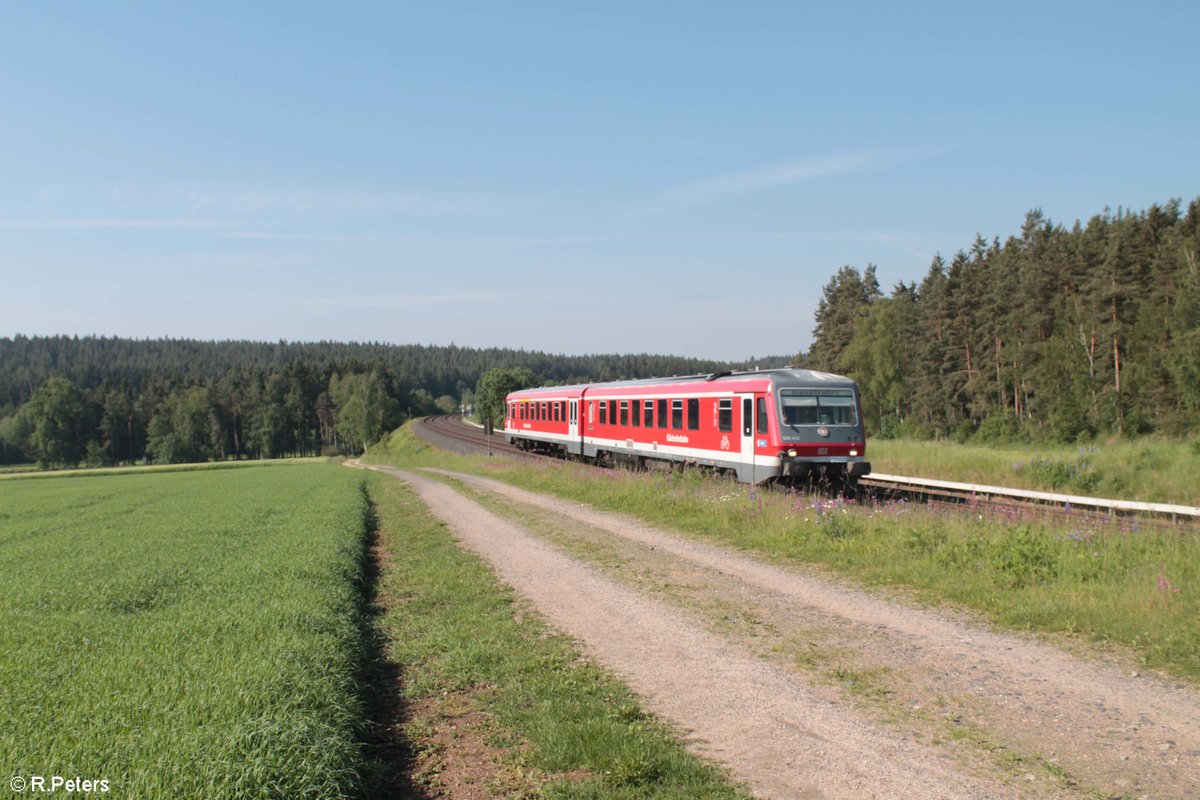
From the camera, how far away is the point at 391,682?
23.5ft

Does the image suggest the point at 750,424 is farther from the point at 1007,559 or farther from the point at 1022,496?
the point at 1007,559

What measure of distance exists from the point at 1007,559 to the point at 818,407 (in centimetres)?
969

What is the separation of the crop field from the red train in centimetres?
992

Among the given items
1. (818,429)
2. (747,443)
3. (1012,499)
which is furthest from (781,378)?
(1012,499)

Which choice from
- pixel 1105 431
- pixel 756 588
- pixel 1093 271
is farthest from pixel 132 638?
pixel 1093 271

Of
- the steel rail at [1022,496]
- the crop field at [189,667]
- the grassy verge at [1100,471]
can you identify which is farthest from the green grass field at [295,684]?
the grassy verge at [1100,471]

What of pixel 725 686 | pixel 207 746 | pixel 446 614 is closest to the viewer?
pixel 207 746

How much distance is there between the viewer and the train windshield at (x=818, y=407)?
62.6 feet

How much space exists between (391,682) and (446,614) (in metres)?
2.30

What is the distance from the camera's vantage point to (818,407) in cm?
1925

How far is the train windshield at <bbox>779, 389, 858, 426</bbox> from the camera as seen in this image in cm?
1908

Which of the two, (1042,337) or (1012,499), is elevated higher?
(1042,337)

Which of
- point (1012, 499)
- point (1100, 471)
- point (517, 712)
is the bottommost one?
point (1012, 499)

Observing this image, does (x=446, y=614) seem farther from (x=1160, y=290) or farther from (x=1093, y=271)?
(x=1093, y=271)
